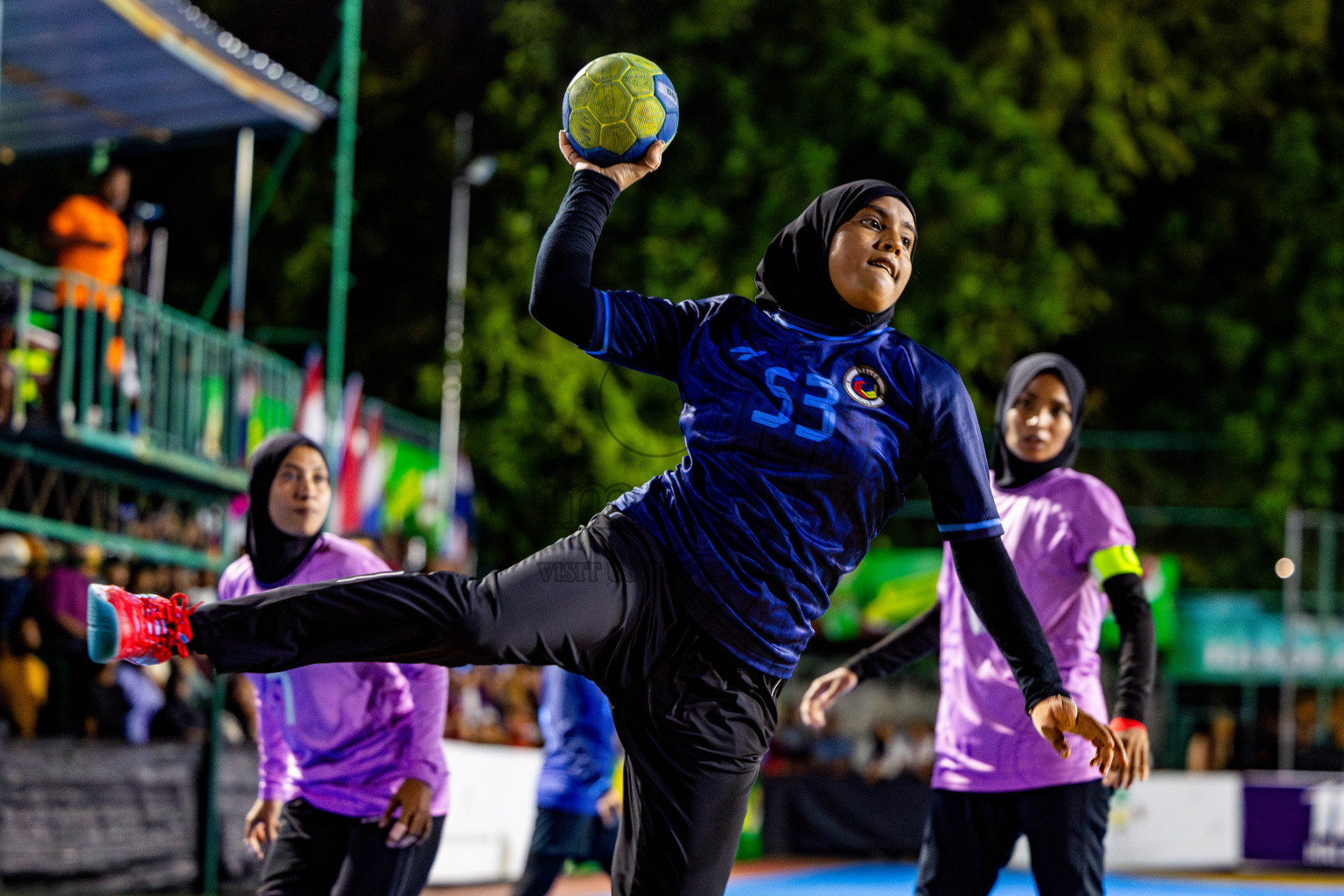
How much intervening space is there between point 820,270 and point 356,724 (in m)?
2.20

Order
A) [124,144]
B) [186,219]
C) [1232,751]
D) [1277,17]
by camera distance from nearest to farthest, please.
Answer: [124,144]
[1232,751]
[186,219]
[1277,17]

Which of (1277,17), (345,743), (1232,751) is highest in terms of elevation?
(1277,17)

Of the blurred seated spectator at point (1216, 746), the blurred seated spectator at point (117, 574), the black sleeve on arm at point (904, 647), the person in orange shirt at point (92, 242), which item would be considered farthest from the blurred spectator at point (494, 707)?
the blurred seated spectator at point (1216, 746)

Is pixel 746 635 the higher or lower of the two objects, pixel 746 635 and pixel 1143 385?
the lower

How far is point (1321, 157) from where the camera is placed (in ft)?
93.0

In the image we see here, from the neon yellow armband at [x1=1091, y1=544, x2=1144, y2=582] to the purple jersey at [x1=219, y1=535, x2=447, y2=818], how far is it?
2.02 meters

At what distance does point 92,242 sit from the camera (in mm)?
11453

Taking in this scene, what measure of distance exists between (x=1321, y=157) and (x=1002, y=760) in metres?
25.9

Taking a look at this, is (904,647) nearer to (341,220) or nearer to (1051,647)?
(1051,647)

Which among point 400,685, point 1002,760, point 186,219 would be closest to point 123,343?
point 400,685

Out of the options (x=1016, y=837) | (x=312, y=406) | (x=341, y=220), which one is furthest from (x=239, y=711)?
(x=1016, y=837)

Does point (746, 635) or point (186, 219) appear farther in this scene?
point (186, 219)

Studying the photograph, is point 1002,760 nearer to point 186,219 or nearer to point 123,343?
point 123,343

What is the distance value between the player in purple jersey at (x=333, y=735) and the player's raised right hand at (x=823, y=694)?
3.74 ft
